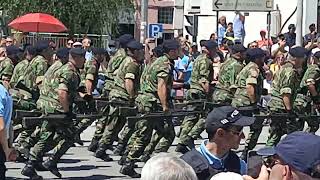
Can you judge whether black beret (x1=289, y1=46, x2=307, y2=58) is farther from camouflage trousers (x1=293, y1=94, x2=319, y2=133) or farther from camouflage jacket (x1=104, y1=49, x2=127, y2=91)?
camouflage jacket (x1=104, y1=49, x2=127, y2=91)

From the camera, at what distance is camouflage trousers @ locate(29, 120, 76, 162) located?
1191 cm

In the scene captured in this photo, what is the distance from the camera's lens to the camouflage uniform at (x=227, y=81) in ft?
47.2

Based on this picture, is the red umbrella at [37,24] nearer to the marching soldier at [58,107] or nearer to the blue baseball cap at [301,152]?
the marching soldier at [58,107]

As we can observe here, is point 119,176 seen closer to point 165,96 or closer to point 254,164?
point 165,96

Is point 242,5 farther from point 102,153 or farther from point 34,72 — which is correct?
point 34,72

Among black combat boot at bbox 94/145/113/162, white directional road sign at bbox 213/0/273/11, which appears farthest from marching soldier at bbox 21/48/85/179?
white directional road sign at bbox 213/0/273/11

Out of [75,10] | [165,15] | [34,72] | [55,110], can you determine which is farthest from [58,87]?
[165,15]

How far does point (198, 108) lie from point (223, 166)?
8720mm

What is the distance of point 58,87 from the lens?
Result: 11773 mm

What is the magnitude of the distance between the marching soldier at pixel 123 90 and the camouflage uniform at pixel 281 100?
6.72ft

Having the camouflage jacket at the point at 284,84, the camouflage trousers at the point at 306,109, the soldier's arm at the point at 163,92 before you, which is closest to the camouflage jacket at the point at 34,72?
the soldier's arm at the point at 163,92

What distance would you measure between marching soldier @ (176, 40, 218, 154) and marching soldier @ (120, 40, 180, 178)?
64.0 inches

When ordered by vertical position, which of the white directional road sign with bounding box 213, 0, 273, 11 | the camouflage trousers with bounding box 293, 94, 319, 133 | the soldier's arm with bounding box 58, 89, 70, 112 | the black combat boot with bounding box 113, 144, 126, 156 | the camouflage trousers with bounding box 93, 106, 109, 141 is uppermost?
the white directional road sign with bounding box 213, 0, 273, 11

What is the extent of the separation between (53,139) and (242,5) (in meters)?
14.3
